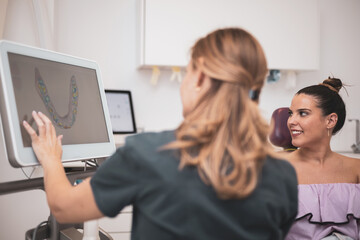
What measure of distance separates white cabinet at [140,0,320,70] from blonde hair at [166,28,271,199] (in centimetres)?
183

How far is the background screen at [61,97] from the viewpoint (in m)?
1.01

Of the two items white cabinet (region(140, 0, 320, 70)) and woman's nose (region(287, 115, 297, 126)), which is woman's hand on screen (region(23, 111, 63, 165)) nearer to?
woman's nose (region(287, 115, 297, 126))

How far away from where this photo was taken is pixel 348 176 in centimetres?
164

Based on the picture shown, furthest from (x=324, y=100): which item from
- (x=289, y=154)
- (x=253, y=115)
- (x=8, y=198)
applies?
(x=8, y=198)

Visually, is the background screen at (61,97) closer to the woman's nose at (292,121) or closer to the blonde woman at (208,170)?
the blonde woman at (208,170)

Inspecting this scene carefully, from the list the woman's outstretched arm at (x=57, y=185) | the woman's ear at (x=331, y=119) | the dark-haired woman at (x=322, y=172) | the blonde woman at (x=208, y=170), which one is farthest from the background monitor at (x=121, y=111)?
the blonde woman at (x=208, y=170)

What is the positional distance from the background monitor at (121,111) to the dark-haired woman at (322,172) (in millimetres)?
1322

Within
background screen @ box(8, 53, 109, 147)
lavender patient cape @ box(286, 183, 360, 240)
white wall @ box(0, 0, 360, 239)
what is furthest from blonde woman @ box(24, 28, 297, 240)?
white wall @ box(0, 0, 360, 239)

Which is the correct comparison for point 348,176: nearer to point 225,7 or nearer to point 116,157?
point 116,157

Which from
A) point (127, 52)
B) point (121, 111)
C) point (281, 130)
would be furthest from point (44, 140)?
point (127, 52)

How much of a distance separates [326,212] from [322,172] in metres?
0.21

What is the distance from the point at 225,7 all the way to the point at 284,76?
82cm

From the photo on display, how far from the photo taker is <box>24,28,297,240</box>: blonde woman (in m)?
0.69

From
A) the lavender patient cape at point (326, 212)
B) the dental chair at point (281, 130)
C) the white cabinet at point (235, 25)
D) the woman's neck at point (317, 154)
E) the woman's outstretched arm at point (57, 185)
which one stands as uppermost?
the white cabinet at point (235, 25)
